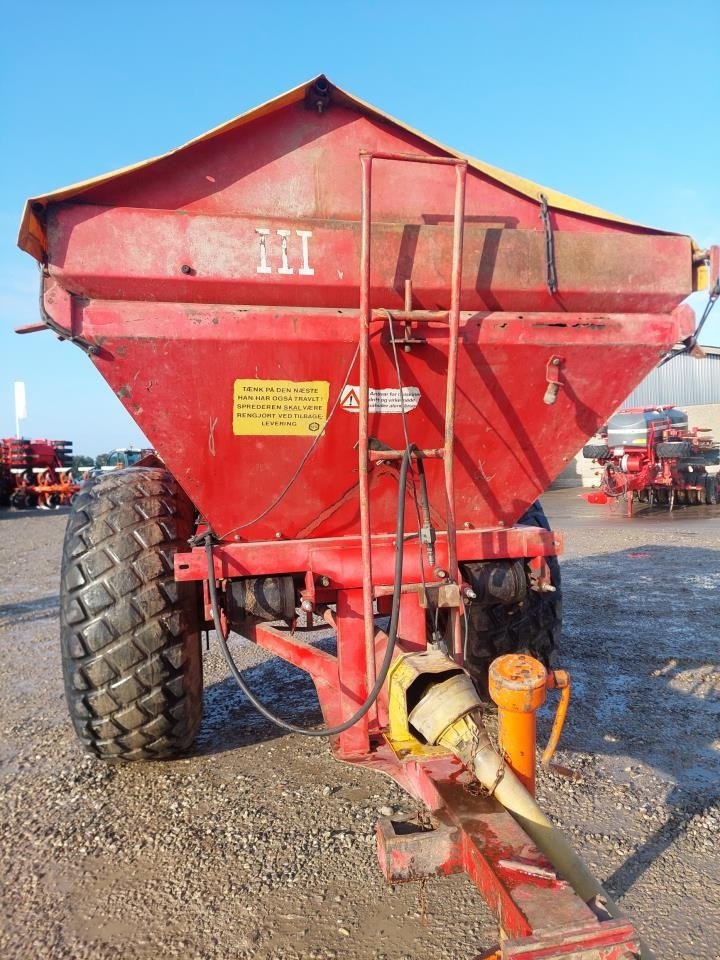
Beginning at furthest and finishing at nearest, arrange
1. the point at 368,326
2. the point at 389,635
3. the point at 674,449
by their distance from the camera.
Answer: the point at 674,449 < the point at 368,326 < the point at 389,635

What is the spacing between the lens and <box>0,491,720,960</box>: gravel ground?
188 cm

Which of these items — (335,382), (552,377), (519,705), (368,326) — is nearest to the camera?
(519,705)

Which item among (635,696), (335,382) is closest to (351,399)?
(335,382)

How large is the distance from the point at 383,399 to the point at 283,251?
2.01 feet

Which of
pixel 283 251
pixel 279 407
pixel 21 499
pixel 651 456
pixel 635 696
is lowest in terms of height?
pixel 21 499

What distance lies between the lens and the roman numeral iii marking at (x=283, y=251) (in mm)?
2225

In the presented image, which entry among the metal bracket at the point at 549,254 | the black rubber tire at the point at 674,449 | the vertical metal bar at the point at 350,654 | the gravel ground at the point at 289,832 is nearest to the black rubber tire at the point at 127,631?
the gravel ground at the point at 289,832

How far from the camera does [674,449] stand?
12.8 metres

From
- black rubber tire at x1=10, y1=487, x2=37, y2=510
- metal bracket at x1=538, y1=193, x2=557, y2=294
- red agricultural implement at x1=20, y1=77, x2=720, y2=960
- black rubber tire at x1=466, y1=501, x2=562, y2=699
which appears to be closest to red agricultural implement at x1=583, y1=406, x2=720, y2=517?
black rubber tire at x1=466, y1=501, x2=562, y2=699

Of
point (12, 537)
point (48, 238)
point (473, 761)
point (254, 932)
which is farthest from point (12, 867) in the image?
point (12, 537)

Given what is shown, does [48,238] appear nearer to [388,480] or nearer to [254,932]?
[388,480]

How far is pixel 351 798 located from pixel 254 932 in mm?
782

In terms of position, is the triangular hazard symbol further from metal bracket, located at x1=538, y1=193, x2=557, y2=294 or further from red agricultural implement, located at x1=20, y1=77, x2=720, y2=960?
metal bracket, located at x1=538, y1=193, x2=557, y2=294

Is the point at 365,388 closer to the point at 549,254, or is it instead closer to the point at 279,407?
the point at 279,407
